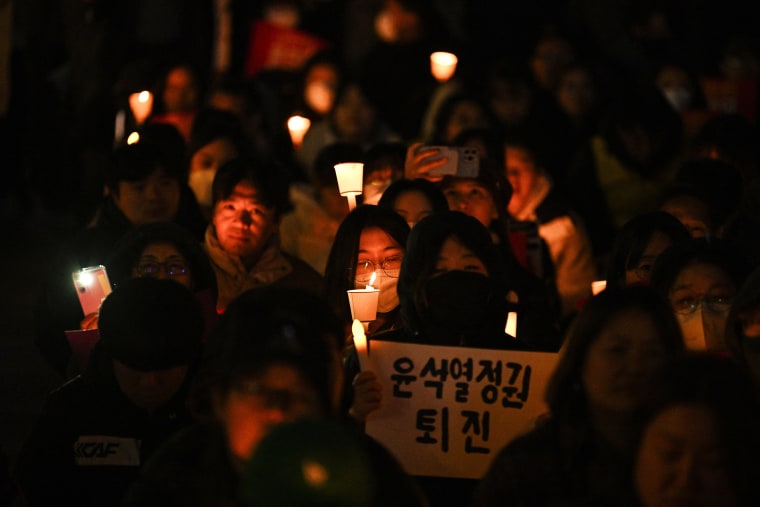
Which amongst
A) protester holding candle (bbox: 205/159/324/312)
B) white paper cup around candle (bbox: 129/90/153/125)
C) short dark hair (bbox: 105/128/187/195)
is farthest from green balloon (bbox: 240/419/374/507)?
white paper cup around candle (bbox: 129/90/153/125)

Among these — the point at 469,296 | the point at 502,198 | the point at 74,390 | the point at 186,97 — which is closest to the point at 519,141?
the point at 502,198

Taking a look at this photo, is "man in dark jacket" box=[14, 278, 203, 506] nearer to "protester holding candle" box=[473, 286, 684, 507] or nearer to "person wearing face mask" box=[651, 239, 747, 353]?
"protester holding candle" box=[473, 286, 684, 507]

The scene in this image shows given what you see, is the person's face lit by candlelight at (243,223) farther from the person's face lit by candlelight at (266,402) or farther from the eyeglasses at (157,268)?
the person's face lit by candlelight at (266,402)

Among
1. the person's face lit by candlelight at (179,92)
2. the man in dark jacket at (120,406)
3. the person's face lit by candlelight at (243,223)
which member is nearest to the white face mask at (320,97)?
the person's face lit by candlelight at (179,92)

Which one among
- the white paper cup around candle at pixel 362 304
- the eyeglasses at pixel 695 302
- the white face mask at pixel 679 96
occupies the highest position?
the white face mask at pixel 679 96

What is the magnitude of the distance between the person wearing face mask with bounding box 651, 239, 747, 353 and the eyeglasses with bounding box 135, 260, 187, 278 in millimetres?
1811

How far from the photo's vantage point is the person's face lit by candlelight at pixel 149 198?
7145 millimetres

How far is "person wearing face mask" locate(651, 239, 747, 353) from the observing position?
211 inches

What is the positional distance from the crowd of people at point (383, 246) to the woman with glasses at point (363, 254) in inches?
0.5

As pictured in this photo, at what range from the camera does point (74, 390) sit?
4578mm

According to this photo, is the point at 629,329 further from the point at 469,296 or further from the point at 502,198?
the point at 502,198

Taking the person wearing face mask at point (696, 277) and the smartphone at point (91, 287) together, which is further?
the smartphone at point (91, 287)

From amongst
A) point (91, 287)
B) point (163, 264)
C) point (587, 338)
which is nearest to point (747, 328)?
point (587, 338)

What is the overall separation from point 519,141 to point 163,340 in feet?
16.1
